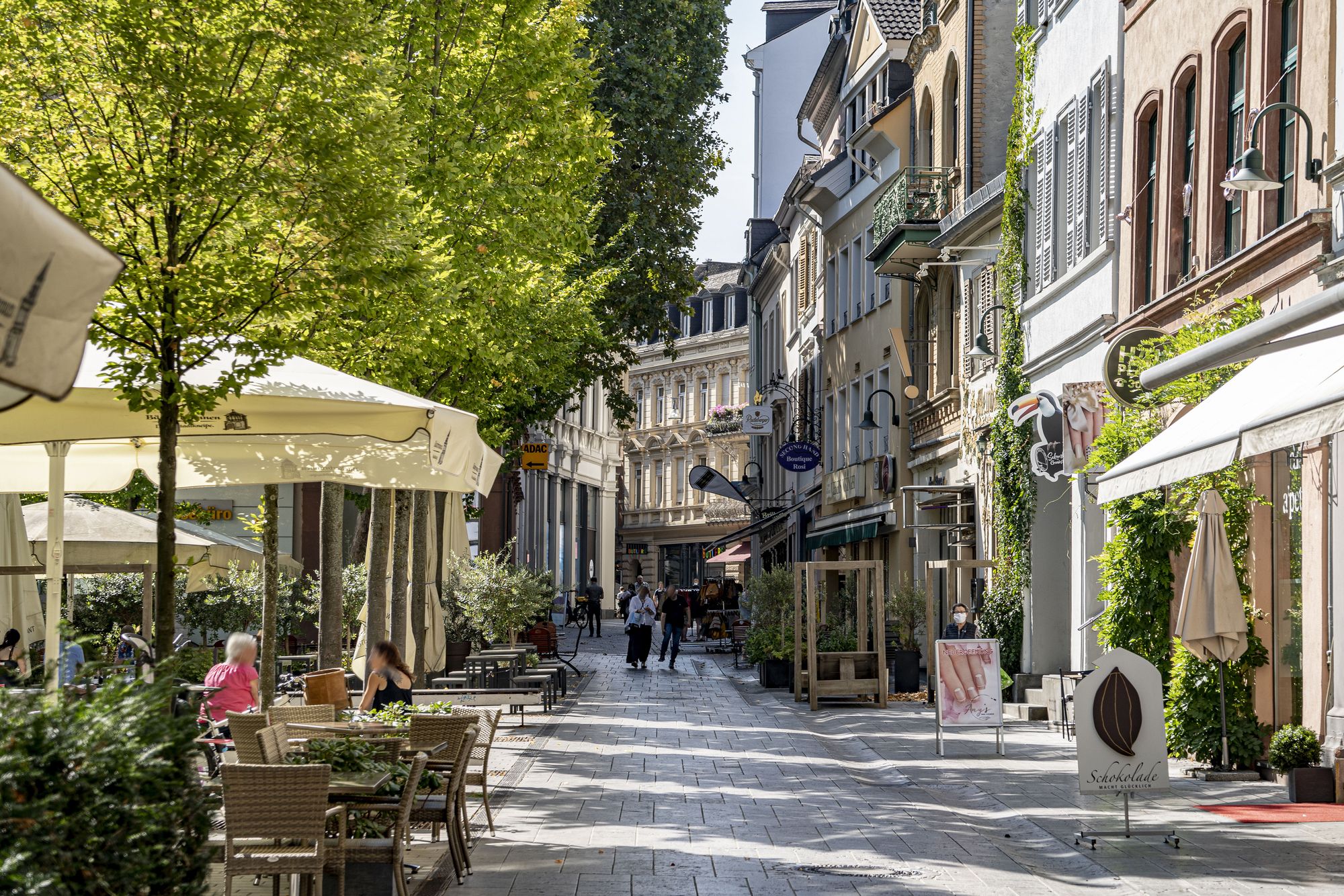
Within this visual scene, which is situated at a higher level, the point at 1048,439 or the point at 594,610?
the point at 1048,439

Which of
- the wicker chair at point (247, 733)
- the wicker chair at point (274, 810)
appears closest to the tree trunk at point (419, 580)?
the wicker chair at point (247, 733)

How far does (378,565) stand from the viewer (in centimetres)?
1881

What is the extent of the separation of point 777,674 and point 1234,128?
46.1 ft

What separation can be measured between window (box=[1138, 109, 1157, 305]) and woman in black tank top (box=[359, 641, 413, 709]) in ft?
32.4

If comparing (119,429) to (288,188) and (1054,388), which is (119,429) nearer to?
(288,188)

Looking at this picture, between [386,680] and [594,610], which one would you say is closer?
[386,680]

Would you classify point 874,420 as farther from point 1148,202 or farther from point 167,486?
point 167,486

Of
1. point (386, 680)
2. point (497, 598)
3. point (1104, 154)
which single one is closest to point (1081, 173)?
point (1104, 154)

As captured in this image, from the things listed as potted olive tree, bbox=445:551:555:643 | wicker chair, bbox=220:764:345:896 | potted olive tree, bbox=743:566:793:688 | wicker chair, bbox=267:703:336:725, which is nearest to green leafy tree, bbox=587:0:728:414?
potted olive tree, bbox=743:566:793:688

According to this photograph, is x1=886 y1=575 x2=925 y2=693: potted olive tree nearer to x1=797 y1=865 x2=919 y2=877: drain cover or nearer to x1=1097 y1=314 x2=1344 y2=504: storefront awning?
x1=1097 y1=314 x2=1344 y2=504: storefront awning

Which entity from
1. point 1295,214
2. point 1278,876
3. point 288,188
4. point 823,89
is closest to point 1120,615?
point 1295,214

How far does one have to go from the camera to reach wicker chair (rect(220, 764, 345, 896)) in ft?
24.7

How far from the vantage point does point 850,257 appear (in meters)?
39.9

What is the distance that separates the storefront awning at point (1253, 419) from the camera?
9.58m
